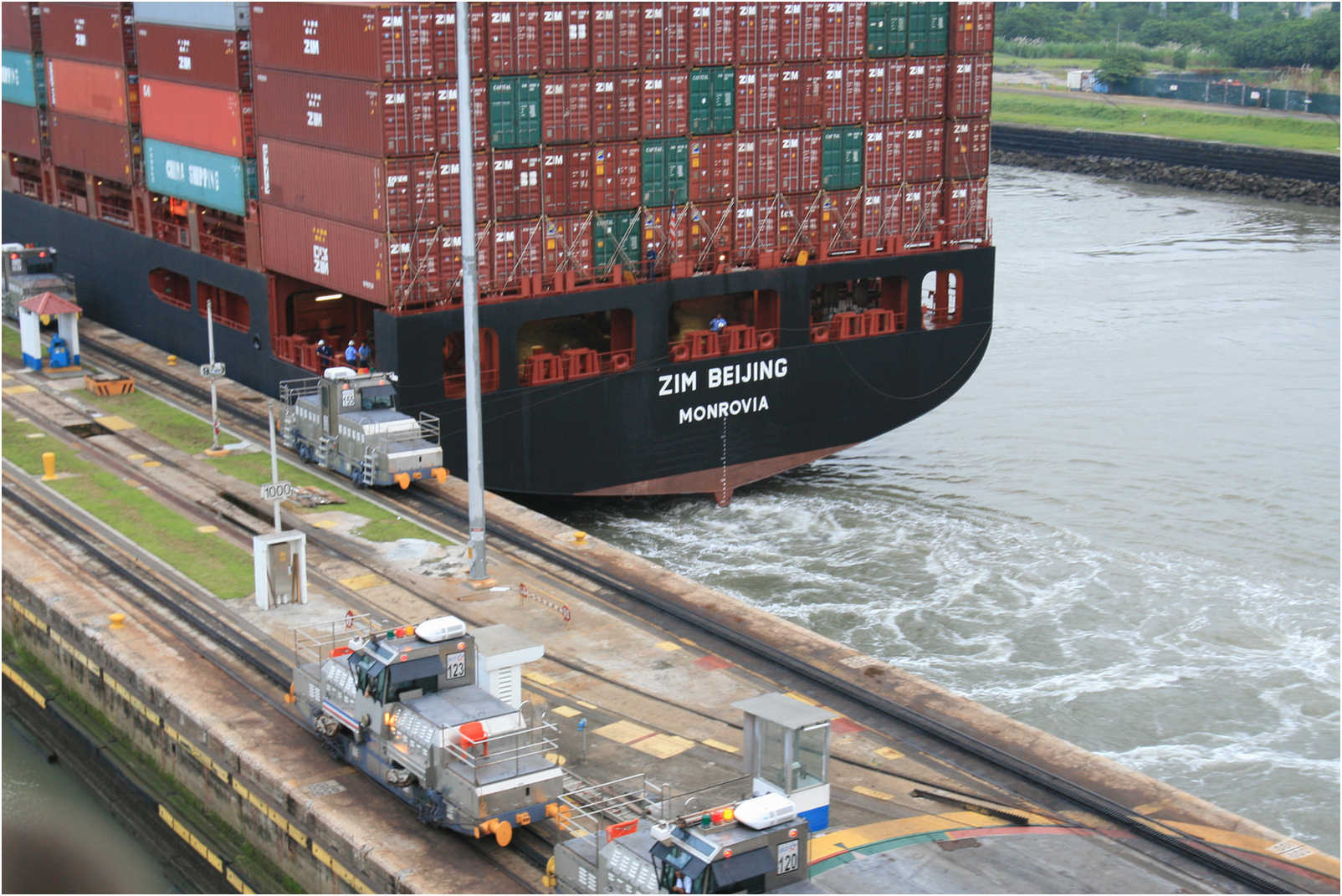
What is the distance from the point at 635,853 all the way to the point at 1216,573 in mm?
27108

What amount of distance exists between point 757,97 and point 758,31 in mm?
1910

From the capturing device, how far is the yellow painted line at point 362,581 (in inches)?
1415

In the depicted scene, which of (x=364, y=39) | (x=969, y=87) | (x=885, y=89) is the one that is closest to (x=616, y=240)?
(x=364, y=39)

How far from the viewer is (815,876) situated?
23.4m

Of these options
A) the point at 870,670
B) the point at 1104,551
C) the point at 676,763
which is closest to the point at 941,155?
the point at 1104,551

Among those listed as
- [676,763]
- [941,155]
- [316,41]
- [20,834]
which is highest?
[316,41]

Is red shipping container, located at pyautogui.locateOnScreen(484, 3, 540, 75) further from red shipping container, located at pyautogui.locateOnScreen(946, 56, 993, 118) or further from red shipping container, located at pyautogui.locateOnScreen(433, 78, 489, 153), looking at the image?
red shipping container, located at pyautogui.locateOnScreen(946, 56, 993, 118)

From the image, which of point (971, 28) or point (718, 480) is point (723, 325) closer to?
point (718, 480)

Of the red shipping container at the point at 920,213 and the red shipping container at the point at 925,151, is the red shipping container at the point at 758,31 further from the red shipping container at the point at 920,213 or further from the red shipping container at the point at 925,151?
the red shipping container at the point at 920,213

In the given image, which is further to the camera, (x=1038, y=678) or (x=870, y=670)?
(x=1038, y=678)

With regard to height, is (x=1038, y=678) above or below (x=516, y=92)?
below

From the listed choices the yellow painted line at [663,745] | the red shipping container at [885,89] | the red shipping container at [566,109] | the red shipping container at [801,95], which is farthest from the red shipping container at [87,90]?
the yellow painted line at [663,745]

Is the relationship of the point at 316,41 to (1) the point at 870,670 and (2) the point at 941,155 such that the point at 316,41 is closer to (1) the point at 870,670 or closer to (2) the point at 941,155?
(2) the point at 941,155

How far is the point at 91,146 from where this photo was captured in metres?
63.9
